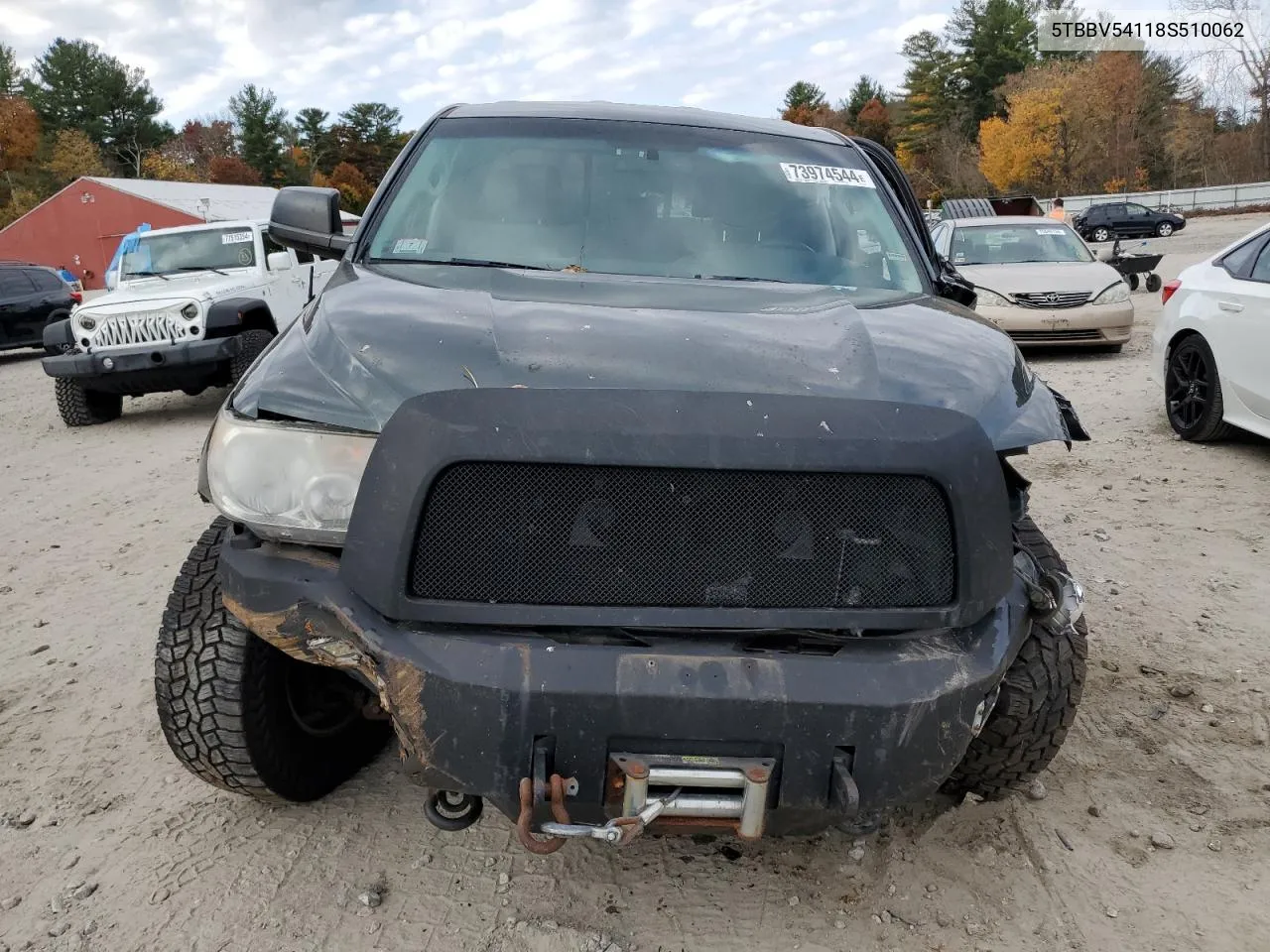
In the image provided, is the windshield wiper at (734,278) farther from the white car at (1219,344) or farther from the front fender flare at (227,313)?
the front fender flare at (227,313)

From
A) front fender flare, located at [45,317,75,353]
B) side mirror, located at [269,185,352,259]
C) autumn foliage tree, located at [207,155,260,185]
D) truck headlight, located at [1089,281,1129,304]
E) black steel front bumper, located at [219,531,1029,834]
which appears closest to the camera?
black steel front bumper, located at [219,531,1029,834]

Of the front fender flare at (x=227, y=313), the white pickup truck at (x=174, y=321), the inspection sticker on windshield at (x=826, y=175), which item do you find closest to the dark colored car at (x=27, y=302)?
the white pickup truck at (x=174, y=321)

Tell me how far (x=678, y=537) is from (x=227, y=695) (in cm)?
124

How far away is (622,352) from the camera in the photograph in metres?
1.87

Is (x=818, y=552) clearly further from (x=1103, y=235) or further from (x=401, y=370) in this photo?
(x=1103, y=235)

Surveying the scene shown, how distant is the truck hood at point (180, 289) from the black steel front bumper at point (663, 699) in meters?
7.53

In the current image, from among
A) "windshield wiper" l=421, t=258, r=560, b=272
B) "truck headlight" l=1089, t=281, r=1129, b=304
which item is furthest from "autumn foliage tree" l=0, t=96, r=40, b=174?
"windshield wiper" l=421, t=258, r=560, b=272

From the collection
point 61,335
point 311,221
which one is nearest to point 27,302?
point 61,335

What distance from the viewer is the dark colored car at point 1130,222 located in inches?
1372

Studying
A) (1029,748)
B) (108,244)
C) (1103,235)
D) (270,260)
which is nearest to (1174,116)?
(1103,235)

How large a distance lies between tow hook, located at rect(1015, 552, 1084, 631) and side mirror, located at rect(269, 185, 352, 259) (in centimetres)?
227

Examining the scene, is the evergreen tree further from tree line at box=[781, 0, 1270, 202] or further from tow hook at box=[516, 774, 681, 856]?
tow hook at box=[516, 774, 681, 856]

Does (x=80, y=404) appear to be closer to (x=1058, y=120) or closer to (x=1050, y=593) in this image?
(x=1050, y=593)

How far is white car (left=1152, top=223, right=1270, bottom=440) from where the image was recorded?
5613 millimetres
